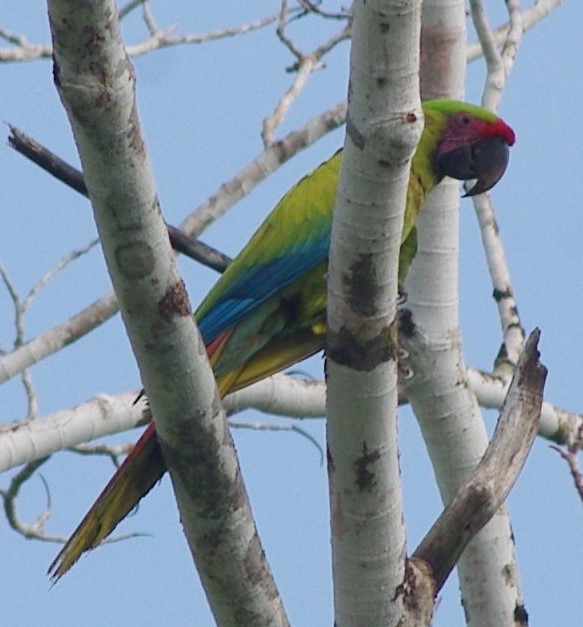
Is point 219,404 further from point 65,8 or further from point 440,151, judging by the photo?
point 440,151

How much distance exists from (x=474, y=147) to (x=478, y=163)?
44 millimetres

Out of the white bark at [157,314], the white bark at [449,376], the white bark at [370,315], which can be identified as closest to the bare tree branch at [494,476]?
the white bark at [370,315]

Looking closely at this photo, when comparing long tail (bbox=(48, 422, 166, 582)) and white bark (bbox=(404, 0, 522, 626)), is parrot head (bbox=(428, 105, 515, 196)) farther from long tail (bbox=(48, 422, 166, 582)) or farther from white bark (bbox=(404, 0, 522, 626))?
long tail (bbox=(48, 422, 166, 582))

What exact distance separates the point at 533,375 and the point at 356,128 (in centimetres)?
87

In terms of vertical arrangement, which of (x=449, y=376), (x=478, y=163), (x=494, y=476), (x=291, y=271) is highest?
(x=478, y=163)

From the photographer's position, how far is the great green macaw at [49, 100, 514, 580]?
3367mm

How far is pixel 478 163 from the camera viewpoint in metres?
3.78

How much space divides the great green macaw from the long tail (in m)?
0.60

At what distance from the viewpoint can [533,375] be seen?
279 centimetres

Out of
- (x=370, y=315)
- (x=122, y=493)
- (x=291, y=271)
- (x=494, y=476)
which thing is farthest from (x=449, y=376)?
(x=370, y=315)

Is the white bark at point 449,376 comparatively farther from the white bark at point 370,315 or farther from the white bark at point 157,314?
the white bark at point 157,314

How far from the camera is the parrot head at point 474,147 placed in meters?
3.71

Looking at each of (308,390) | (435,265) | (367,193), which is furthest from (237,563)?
(308,390)

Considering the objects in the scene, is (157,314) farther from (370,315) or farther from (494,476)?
(494,476)
